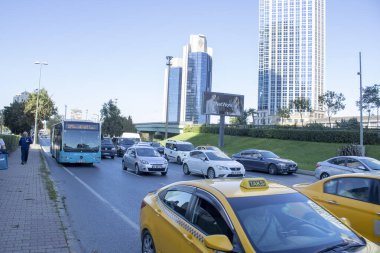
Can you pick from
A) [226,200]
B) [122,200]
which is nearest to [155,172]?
[122,200]

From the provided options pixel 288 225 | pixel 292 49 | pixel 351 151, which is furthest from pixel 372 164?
pixel 292 49

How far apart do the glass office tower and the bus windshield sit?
98.2 meters

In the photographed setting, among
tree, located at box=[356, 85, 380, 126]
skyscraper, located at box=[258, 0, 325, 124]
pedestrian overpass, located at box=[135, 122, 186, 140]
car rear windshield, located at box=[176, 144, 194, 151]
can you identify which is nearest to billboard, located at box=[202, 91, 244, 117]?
tree, located at box=[356, 85, 380, 126]

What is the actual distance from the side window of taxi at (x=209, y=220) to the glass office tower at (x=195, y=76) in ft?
386

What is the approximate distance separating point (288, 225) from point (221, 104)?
50.6m

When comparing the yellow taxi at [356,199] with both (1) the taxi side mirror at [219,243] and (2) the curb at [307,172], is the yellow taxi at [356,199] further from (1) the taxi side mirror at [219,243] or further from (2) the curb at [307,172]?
(2) the curb at [307,172]

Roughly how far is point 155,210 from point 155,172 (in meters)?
16.3

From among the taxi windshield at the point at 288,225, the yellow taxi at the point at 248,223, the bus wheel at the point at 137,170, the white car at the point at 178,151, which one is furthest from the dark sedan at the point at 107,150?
the taxi windshield at the point at 288,225

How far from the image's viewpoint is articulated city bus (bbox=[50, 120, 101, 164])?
23422 millimetres

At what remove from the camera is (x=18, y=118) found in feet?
179

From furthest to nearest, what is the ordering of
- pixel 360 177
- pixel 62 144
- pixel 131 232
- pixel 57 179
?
pixel 62 144, pixel 57 179, pixel 131 232, pixel 360 177

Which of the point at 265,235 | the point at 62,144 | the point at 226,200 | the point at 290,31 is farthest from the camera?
the point at 290,31

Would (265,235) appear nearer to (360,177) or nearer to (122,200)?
(360,177)

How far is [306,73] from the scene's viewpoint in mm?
127125
